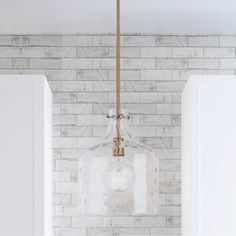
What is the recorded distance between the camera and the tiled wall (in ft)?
10.9

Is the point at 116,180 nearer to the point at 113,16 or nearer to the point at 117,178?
the point at 117,178

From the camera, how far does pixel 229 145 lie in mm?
2689

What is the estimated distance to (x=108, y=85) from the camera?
3.38 metres

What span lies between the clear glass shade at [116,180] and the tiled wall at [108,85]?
1374mm

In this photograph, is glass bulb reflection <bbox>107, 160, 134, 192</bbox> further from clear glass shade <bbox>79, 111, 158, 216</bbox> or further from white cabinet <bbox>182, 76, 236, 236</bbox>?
white cabinet <bbox>182, 76, 236, 236</bbox>

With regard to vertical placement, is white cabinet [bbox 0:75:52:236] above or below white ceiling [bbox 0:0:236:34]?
below

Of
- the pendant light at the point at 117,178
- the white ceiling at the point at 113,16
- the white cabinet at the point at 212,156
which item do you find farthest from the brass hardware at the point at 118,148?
the white ceiling at the point at 113,16

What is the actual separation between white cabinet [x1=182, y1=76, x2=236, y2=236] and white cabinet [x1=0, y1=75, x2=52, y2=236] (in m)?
0.76

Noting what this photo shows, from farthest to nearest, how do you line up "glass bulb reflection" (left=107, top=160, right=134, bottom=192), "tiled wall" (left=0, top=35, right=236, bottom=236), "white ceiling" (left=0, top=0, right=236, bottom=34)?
"tiled wall" (left=0, top=35, right=236, bottom=236) → "white ceiling" (left=0, top=0, right=236, bottom=34) → "glass bulb reflection" (left=107, top=160, right=134, bottom=192)

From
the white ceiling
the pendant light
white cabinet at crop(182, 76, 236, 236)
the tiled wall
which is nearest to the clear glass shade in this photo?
the pendant light

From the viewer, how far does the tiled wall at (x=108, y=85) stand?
10.9 feet

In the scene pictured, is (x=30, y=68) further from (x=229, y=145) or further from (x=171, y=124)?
(x=229, y=145)

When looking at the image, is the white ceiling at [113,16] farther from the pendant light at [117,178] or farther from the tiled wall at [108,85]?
the pendant light at [117,178]

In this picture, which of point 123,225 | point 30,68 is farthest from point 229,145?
point 30,68
